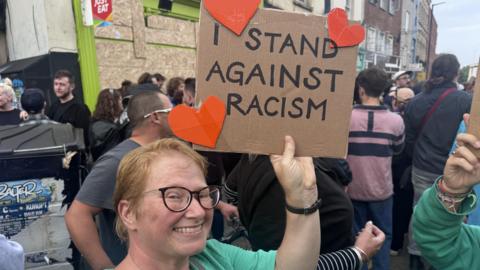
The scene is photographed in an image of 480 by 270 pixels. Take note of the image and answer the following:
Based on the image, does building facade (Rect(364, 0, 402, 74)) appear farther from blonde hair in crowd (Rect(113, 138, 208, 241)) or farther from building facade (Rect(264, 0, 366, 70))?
blonde hair in crowd (Rect(113, 138, 208, 241))

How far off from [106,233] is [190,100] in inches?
132

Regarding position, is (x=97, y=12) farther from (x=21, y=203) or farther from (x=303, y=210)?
(x=303, y=210)

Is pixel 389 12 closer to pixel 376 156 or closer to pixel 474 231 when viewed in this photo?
pixel 376 156

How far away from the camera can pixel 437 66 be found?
11.8ft

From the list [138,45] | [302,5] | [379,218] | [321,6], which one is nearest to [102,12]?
[138,45]

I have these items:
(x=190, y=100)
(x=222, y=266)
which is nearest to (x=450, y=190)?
(x=222, y=266)

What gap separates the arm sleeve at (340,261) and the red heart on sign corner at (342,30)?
35.5 inches

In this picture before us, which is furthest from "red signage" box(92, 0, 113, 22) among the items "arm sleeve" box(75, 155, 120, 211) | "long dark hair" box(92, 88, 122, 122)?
"arm sleeve" box(75, 155, 120, 211)

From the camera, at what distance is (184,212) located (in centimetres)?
123

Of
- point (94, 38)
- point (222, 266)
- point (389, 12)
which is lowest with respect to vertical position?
point (222, 266)

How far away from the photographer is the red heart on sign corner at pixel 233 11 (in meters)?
1.30

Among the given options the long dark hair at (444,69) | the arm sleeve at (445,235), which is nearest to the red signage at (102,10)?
the long dark hair at (444,69)

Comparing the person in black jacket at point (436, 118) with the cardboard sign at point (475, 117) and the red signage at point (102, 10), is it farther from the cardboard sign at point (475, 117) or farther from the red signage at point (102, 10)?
the red signage at point (102, 10)

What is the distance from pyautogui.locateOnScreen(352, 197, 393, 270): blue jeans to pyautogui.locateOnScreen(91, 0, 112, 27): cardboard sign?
644 centimetres
